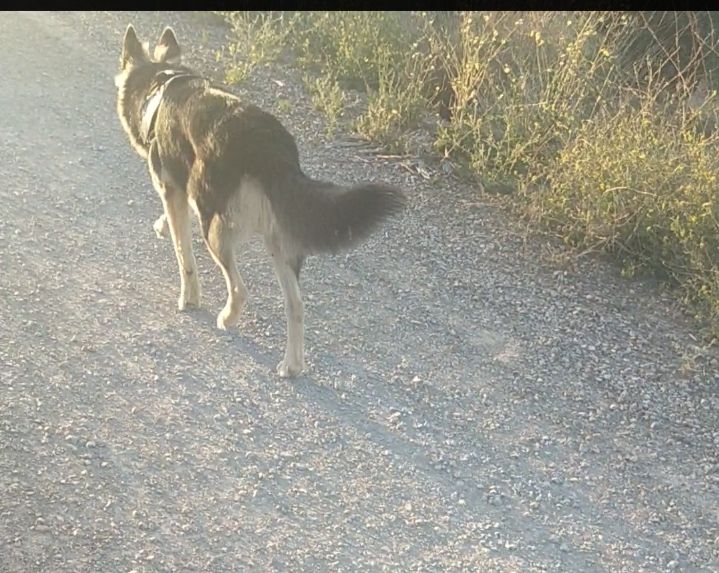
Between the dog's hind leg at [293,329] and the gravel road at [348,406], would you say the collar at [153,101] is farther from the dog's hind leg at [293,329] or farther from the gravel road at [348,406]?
the dog's hind leg at [293,329]

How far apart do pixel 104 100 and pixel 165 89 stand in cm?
285

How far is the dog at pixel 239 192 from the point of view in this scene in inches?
150

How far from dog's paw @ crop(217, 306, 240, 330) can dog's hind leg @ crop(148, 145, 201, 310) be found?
0.81 feet

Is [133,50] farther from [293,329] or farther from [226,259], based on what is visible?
[293,329]

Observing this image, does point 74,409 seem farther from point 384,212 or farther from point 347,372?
point 384,212

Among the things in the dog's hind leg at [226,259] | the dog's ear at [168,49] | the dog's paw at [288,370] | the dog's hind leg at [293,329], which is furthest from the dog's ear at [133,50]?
the dog's paw at [288,370]

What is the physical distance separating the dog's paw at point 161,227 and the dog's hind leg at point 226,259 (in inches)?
39.0

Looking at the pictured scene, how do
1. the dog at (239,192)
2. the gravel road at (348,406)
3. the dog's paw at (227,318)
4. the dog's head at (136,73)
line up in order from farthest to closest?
the dog's head at (136,73) → the dog's paw at (227,318) → the dog at (239,192) → the gravel road at (348,406)

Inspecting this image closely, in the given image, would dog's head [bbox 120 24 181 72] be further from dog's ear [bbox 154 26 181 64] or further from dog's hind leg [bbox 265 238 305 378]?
dog's hind leg [bbox 265 238 305 378]

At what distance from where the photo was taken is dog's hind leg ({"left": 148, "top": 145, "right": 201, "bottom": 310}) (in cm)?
473

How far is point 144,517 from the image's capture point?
3441 millimetres

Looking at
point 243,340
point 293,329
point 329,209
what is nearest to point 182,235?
point 243,340

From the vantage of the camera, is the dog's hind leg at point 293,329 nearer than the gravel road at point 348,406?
No
